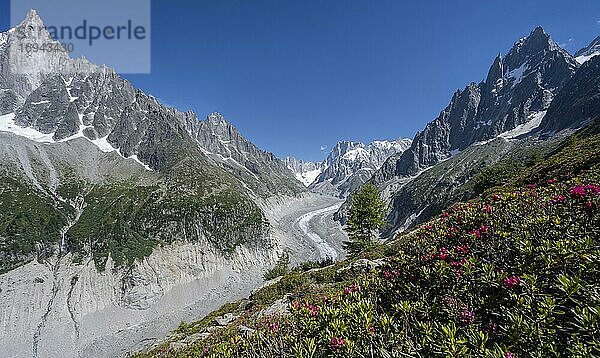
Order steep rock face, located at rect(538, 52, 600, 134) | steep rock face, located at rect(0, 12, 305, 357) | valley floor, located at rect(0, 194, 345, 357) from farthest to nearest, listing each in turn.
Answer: steep rock face, located at rect(538, 52, 600, 134) < steep rock face, located at rect(0, 12, 305, 357) < valley floor, located at rect(0, 194, 345, 357)

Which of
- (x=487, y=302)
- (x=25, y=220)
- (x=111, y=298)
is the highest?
(x=25, y=220)

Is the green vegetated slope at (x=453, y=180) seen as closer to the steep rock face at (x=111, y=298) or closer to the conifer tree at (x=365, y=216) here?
the steep rock face at (x=111, y=298)

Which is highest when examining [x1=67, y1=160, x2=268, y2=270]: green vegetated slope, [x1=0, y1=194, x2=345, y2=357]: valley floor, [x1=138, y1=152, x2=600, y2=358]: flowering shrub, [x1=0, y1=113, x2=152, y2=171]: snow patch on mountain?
[x1=0, y1=113, x2=152, y2=171]: snow patch on mountain

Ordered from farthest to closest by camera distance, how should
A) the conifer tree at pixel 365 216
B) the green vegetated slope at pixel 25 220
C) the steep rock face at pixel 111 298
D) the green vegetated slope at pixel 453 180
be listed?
the green vegetated slope at pixel 453 180
the green vegetated slope at pixel 25 220
the steep rock face at pixel 111 298
the conifer tree at pixel 365 216

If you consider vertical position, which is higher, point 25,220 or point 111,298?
point 25,220

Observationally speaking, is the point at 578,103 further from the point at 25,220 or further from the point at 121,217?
the point at 25,220

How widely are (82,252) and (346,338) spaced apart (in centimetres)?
11112

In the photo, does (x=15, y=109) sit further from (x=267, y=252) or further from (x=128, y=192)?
(x=267, y=252)

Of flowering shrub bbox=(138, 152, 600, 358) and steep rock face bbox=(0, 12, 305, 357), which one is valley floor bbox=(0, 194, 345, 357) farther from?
flowering shrub bbox=(138, 152, 600, 358)

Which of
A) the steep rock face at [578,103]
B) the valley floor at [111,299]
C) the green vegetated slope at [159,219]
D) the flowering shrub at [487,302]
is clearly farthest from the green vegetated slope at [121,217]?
the steep rock face at [578,103]

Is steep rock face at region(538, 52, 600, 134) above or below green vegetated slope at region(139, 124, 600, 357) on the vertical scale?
above

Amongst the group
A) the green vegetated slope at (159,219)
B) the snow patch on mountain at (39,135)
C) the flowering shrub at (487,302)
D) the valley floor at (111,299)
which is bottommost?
the valley floor at (111,299)

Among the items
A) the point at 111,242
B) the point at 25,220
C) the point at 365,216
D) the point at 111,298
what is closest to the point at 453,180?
the point at 365,216

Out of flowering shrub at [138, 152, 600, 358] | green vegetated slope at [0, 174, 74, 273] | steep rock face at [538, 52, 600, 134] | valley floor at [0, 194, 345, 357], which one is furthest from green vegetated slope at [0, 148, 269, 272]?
steep rock face at [538, 52, 600, 134]
